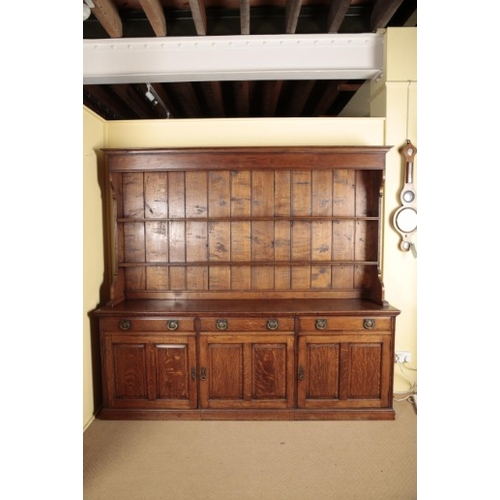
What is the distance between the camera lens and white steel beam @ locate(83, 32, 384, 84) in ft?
9.34

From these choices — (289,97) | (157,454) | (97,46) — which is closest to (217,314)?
(157,454)

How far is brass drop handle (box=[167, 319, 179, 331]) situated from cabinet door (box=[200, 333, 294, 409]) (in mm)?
231

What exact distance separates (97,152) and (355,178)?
7.29 ft

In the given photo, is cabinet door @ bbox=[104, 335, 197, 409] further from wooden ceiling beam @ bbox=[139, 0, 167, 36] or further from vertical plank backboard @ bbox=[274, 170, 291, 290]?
wooden ceiling beam @ bbox=[139, 0, 167, 36]

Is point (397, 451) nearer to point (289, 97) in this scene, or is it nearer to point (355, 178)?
point (355, 178)

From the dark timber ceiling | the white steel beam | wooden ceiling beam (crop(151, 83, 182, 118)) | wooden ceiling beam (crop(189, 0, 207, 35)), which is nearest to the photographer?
wooden ceiling beam (crop(189, 0, 207, 35))

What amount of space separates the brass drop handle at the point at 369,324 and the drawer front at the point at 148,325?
1323 millimetres

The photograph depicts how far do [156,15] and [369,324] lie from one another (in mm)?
2936

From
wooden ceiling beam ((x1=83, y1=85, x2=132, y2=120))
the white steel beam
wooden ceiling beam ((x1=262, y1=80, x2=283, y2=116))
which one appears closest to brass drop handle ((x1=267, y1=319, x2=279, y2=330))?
the white steel beam

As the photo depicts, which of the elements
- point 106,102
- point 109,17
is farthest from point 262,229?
point 106,102

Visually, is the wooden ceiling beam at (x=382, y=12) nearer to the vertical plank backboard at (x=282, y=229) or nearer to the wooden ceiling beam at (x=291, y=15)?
the wooden ceiling beam at (x=291, y=15)

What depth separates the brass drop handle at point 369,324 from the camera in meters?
2.44

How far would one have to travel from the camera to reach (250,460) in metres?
2.08
